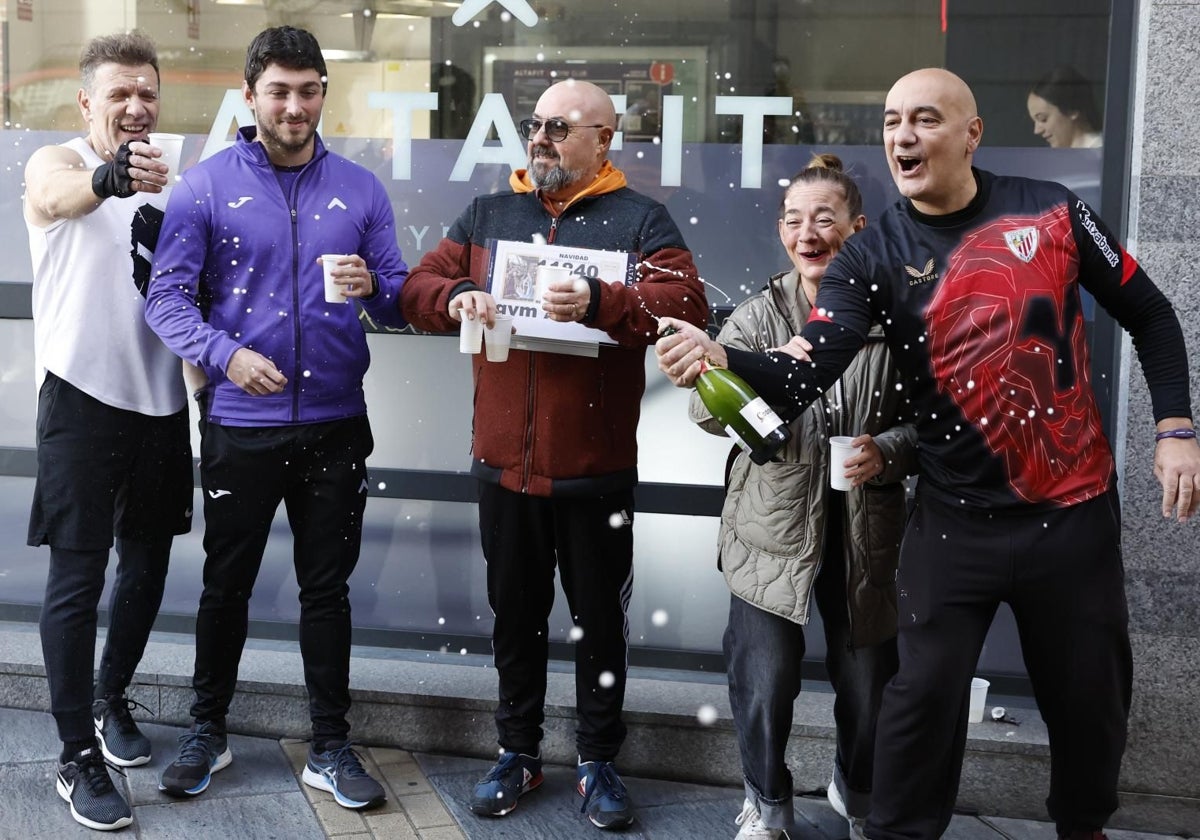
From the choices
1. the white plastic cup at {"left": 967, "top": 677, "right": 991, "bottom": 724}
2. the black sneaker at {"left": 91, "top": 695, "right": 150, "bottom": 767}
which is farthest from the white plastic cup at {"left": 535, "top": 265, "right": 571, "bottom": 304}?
the black sneaker at {"left": 91, "top": 695, "right": 150, "bottom": 767}

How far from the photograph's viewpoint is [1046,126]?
473 centimetres

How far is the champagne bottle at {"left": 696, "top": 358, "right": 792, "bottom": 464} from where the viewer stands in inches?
131

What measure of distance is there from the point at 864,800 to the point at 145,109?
3.02 meters

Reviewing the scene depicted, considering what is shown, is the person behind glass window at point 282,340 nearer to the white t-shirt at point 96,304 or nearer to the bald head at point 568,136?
the white t-shirt at point 96,304

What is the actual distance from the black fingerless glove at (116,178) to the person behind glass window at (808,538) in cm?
173

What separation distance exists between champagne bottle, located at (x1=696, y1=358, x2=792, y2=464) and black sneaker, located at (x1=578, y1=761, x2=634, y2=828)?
52.0 inches

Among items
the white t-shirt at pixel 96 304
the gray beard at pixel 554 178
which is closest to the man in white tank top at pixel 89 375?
the white t-shirt at pixel 96 304

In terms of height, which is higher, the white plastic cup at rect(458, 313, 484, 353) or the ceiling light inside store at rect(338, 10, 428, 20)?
the ceiling light inside store at rect(338, 10, 428, 20)

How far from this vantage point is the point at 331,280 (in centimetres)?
389

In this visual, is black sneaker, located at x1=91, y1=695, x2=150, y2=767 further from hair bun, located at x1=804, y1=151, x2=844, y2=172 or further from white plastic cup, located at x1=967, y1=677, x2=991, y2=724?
hair bun, located at x1=804, y1=151, x2=844, y2=172

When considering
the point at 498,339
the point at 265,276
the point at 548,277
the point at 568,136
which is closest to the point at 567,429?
the point at 498,339

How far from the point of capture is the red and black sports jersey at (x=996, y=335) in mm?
3348

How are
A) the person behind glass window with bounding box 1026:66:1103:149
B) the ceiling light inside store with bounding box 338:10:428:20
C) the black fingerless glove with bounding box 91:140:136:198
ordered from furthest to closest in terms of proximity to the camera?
the ceiling light inside store with bounding box 338:10:428:20 → the person behind glass window with bounding box 1026:66:1103:149 → the black fingerless glove with bounding box 91:140:136:198

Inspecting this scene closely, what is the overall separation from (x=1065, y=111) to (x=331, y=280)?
264 centimetres
